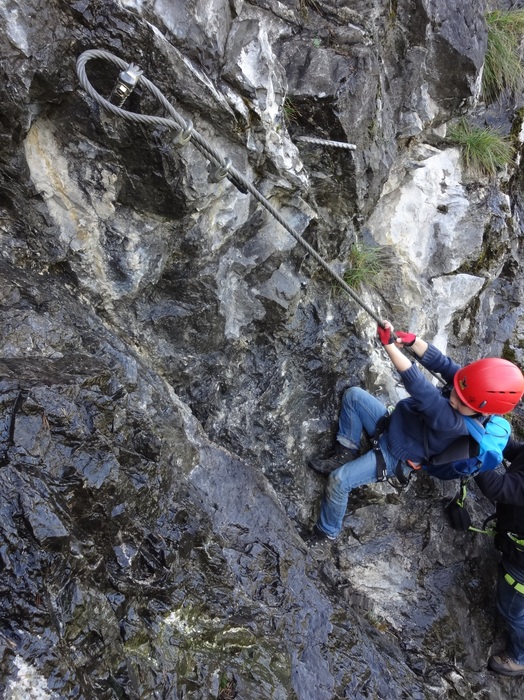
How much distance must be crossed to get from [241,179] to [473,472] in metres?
3.23

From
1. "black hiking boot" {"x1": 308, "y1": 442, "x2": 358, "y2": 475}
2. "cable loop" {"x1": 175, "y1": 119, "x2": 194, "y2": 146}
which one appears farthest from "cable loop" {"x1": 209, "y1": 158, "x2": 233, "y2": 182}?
"black hiking boot" {"x1": 308, "y1": 442, "x2": 358, "y2": 475}

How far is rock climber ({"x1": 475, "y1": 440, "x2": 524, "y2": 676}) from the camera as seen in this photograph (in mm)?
4410

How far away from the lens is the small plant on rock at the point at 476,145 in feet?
19.8

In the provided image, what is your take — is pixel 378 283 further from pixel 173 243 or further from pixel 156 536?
pixel 156 536

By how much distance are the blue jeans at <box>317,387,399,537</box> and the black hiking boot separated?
8cm

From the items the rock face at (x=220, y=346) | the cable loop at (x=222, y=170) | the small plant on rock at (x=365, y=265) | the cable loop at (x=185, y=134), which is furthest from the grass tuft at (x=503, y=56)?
the cable loop at (x=185, y=134)

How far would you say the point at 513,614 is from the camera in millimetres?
4926

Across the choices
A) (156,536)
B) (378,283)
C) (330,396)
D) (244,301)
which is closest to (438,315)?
(378,283)

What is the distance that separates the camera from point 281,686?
9.66ft

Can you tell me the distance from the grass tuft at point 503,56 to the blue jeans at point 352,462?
465cm

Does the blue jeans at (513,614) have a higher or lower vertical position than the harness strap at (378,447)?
lower

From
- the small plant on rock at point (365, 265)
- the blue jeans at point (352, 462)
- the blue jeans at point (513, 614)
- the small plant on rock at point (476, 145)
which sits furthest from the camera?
the small plant on rock at point (476, 145)

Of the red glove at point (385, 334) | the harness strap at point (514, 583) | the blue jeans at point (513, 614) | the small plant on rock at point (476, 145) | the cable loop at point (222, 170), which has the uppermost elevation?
the cable loop at point (222, 170)

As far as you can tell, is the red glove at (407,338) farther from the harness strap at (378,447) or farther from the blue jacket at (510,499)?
the blue jacket at (510,499)
